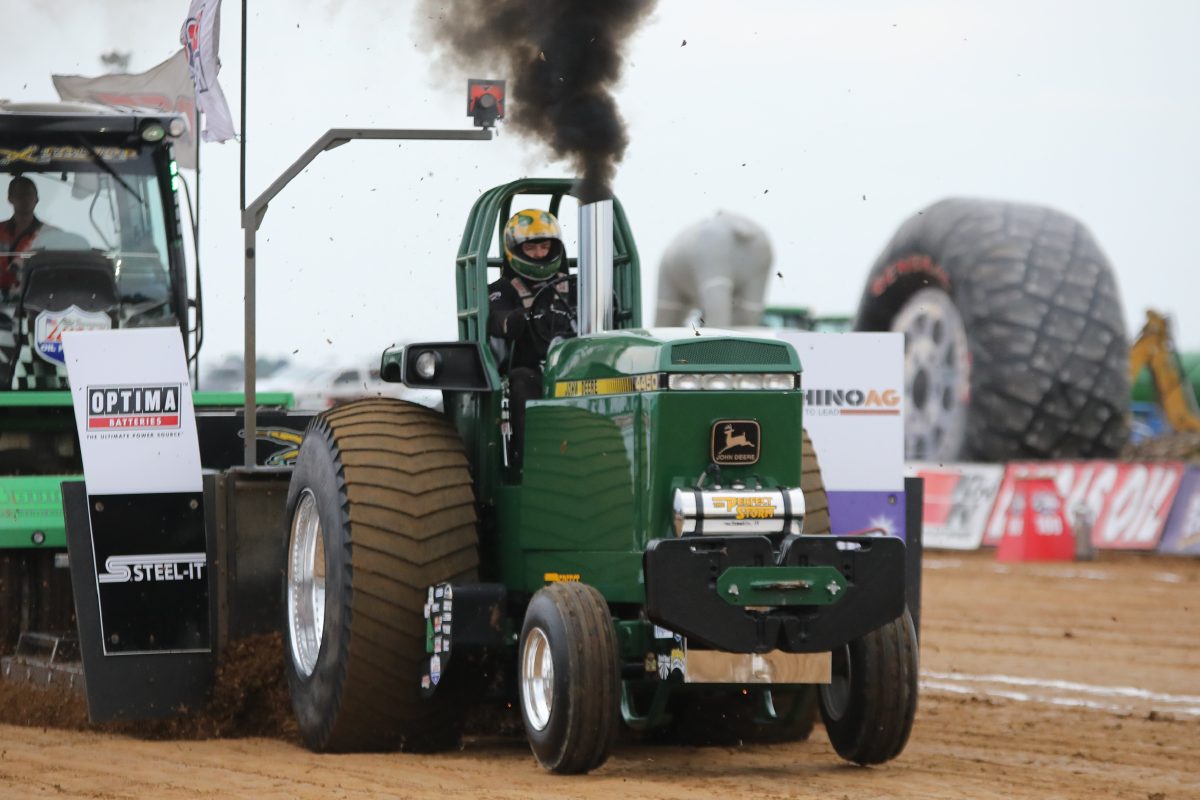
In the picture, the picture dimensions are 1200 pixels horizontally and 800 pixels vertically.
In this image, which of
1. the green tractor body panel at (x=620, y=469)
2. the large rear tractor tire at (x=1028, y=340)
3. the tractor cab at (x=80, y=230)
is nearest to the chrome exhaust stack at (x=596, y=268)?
the green tractor body panel at (x=620, y=469)

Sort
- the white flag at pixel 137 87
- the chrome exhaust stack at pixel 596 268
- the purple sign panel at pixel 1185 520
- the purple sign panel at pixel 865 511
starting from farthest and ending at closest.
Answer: the purple sign panel at pixel 1185 520 < the white flag at pixel 137 87 < the purple sign panel at pixel 865 511 < the chrome exhaust stack at pixel 596 268

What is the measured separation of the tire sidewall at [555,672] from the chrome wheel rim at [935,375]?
13.7 meters

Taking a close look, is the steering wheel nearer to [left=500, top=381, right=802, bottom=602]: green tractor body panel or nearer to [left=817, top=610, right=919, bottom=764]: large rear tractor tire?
[left=500, top=381, right=802, bottom=602]: green tractor body panel

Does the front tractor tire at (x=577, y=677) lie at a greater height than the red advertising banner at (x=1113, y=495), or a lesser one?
greater

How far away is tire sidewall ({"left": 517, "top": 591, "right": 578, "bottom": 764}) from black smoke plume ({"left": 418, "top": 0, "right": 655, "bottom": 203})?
1924 millimetres

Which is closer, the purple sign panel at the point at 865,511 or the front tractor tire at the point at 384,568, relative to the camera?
the front tractor tire at the point at 384,568

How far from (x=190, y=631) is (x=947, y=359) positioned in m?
13.8

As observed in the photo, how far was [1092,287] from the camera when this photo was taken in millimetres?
19859

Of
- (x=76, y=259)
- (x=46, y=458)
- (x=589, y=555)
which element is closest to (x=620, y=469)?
(x=589, y=555)

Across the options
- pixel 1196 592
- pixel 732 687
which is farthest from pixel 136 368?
pixel 1196 592

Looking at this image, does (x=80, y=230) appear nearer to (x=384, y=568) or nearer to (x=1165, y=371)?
(x=384, y=568)

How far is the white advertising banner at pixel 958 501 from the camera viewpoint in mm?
19984

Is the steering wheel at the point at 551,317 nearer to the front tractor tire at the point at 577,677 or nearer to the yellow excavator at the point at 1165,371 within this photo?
the front tractor tire at the point at 577,677

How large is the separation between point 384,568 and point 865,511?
2950 mm
